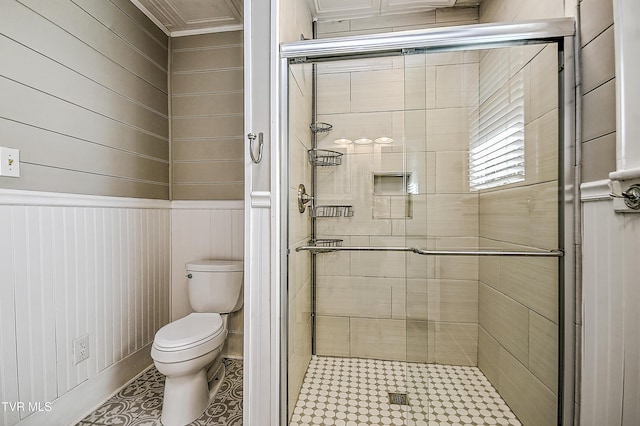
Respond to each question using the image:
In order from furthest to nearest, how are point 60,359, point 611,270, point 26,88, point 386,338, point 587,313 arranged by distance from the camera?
point 386,338 → point 60,359 → point 26,88 → point 587,313 → point 611,270

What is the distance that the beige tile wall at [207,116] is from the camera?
2.20 meters

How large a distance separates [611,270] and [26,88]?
2.45 m

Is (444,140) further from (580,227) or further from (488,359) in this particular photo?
(488,359)

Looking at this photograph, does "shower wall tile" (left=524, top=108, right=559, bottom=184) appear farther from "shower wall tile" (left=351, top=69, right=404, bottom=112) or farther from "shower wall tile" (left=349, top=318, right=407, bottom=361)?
"shower wall tile" (left=349, top=318, right=407, bottom=361)

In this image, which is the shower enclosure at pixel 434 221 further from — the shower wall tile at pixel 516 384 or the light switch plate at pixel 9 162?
the light switch plate at pixel 9 162

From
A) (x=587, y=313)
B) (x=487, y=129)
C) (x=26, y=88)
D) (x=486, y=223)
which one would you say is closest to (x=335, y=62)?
(x=487, y=129)

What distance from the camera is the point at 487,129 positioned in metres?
1.40

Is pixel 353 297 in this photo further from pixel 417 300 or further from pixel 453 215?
pixel 453 215

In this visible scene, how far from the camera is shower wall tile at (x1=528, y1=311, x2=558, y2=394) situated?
1.24 m

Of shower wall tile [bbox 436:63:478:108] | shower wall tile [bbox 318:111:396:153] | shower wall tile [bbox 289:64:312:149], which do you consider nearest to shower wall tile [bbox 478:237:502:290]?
shower wall tile [bbox 436:63:478:108]

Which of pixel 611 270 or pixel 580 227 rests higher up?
pixel 580 227

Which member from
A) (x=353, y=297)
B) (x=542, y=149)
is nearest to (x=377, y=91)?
(x=542, y=149)

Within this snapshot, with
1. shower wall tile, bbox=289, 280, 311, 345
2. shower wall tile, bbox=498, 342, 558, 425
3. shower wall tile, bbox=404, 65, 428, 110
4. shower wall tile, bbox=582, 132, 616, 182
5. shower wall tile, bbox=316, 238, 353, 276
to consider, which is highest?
shower wall tile, bbox=404, 65, 428, 110

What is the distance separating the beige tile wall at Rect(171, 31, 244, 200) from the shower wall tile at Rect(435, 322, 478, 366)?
1567mm
